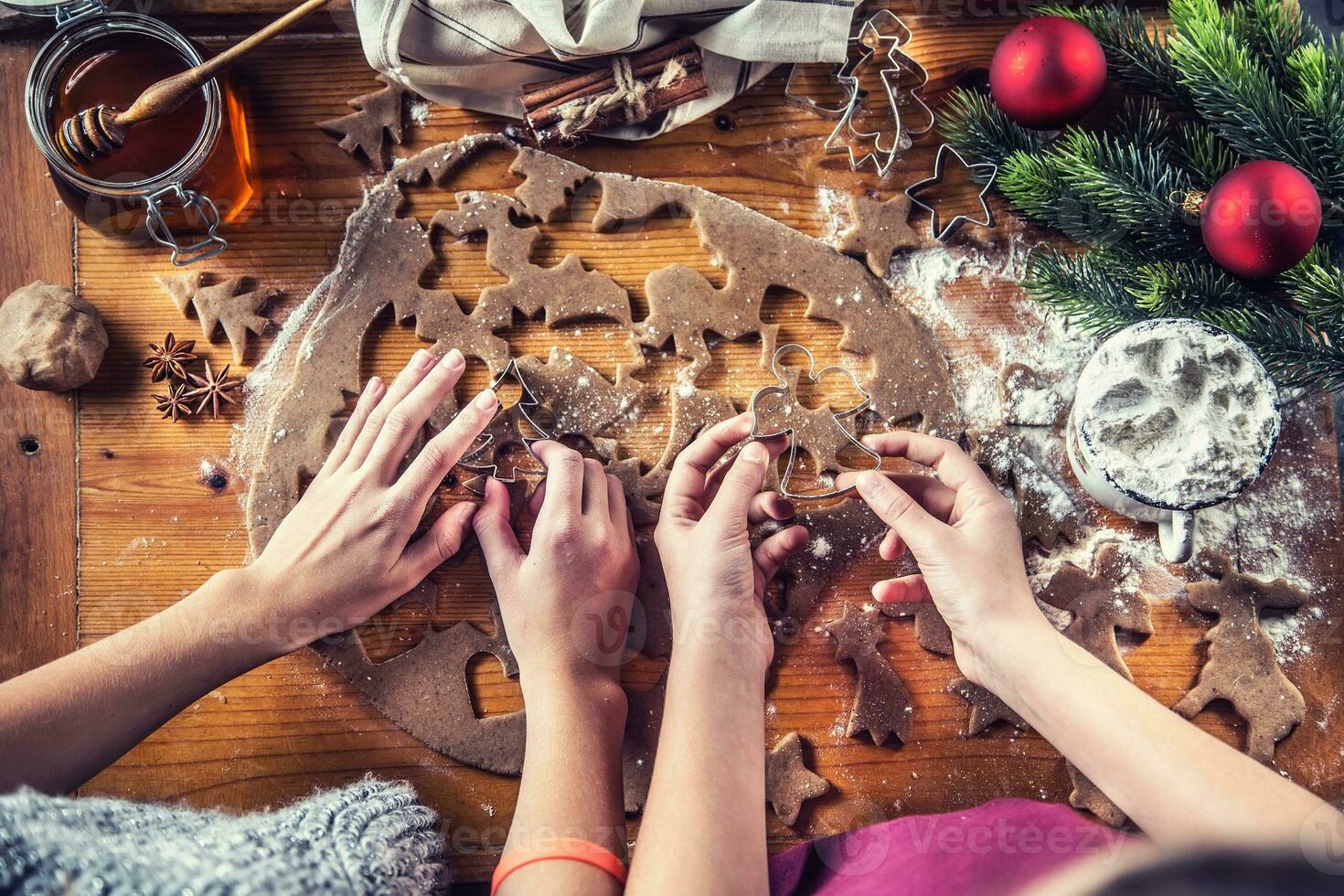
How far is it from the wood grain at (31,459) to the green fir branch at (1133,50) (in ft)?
4.29

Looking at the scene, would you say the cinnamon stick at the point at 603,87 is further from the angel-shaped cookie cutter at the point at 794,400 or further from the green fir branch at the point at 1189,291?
the green fir branch at the point at 1189,291

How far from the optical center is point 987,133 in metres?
1.07

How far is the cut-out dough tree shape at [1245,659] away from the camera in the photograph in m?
1.03

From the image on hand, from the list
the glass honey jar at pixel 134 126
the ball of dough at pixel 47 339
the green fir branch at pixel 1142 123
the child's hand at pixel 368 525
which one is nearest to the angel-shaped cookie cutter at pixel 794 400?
the child's hand at pixel 368 525

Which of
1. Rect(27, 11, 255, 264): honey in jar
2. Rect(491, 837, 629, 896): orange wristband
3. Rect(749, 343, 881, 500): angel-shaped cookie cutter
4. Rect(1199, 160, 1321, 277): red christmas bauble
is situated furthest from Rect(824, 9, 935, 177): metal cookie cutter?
Rect(491, 837, 629, 896): orange wristband

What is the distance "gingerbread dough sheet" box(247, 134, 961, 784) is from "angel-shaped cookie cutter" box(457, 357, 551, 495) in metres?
0.01

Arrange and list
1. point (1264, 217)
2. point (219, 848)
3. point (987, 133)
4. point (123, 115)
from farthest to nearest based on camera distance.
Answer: point (987, 133) → point (123, 115) → point (1264, 217) → point (219, 848)

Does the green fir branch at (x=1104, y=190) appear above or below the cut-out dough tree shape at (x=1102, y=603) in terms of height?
above

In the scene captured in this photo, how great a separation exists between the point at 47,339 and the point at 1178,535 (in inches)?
53.5

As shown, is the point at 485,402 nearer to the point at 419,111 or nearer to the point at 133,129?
the point at 419,111

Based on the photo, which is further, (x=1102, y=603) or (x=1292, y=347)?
(x=1102, y=603)

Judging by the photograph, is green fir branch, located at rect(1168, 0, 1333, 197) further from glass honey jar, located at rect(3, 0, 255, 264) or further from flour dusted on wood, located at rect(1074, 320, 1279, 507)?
glass honey jar, located at rect(3, 0, 255, 264)

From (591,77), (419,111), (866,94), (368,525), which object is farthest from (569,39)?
(368,525)

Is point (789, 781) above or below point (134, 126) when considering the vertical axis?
below
